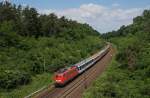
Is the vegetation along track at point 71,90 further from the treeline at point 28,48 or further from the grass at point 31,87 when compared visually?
the treeline at point 28,48

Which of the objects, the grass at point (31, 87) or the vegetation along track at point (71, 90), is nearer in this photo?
the grass at point (31, 87)

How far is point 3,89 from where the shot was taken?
166 ft

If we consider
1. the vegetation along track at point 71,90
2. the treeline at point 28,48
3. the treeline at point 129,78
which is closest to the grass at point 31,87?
the treeline at point 28,48

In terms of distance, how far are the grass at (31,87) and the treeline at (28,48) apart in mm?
1297

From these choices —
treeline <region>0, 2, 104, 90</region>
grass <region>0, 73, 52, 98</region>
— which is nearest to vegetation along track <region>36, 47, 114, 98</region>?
grass <region>0, 73, 52, 98</region>

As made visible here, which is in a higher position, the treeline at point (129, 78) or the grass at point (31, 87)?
the treeline at point (129, 78)

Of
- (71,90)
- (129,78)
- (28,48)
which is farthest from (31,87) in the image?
(28,48)

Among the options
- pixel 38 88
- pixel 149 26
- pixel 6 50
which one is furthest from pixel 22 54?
pixel 149 26

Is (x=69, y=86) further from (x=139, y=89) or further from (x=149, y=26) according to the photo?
(x=149, y=26)

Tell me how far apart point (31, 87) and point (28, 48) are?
24935 mm

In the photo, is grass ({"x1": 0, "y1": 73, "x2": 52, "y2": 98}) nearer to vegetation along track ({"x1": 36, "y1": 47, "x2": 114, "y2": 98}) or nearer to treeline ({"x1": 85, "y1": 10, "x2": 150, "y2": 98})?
vegetation along track ({"x1": 36, "y1": 47, "x2": 114, "y2": 98})

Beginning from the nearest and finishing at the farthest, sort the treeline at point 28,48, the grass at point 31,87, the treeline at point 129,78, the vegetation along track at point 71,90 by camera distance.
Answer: the treeline at point 129,78 < the grass at point 31,87 < the vegetation along track at point 71,90 < the treeline at point 28,48

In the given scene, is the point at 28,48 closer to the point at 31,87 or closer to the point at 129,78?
the point at 31,87

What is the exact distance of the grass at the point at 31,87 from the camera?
1851 inches
